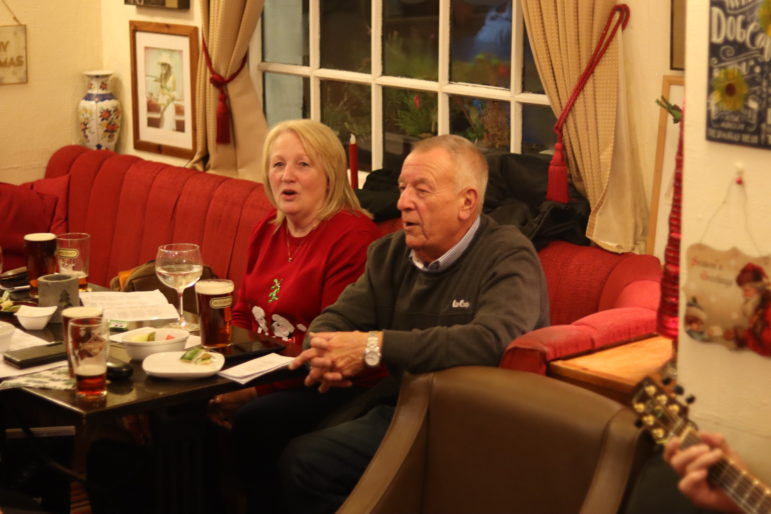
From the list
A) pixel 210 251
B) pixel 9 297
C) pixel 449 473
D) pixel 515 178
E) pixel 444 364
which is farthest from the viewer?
pixel 210 251

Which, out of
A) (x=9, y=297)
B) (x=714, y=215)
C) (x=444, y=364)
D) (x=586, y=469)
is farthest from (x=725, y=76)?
(x=9, y=297)

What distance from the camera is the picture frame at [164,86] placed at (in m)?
4.80

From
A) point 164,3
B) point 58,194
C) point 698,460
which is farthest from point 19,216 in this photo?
point 698,460

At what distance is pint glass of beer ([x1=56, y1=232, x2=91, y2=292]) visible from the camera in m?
3.19

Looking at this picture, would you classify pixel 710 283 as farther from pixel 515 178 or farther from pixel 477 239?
pixel 515 178

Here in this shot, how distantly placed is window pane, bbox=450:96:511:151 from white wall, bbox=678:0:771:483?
5.95ft

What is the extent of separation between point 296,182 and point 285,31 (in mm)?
1609

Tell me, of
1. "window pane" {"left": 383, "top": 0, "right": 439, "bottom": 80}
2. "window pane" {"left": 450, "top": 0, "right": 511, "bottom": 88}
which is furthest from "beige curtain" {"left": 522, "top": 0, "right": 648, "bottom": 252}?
"window pane" {"left": 383, "top": 0, "right": 439, "bottom": 80}

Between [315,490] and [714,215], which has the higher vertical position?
[714,215]

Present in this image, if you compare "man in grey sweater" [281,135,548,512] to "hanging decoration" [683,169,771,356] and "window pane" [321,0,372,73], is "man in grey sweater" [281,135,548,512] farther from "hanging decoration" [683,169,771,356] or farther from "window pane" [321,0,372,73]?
"window pane" [321,0,372,73]

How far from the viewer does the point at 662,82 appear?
3.18 meters

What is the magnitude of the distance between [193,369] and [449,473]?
68cm

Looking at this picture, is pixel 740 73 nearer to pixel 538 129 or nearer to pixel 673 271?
pixel 673 271

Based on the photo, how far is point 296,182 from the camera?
319cm
